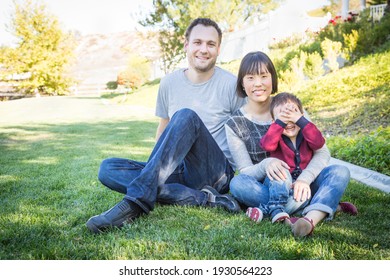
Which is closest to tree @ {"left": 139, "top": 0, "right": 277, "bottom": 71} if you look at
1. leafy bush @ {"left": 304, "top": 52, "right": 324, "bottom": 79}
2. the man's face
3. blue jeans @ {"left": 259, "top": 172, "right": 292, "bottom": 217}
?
leafy bush @ {"left": 304, "top": 52, "right": 324, "bottom": 79}

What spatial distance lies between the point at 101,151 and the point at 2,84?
1686mm

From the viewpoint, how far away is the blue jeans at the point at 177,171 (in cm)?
212

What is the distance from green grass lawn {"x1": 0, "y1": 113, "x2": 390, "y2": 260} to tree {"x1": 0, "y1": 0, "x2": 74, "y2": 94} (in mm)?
1068

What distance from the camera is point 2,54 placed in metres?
2.96

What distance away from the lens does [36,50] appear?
4.24 m

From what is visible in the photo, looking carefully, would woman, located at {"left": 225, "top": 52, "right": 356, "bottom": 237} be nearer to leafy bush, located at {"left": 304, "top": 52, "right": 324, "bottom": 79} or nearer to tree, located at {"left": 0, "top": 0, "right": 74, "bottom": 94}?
tree, located at {"left": 0, "top": 0, "right": 74, "bottom": 94}

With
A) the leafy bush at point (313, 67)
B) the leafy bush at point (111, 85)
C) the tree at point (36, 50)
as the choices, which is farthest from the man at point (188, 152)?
the leafy bush at point (111, 85)

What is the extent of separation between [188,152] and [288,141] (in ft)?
2.00

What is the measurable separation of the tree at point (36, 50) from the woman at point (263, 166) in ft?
6.17

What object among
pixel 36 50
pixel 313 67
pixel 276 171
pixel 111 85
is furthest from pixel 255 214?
pixel 111 85

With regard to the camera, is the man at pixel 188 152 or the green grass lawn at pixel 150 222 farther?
the man at pixel 188 152

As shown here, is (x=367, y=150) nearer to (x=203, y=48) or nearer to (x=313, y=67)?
(x=203, y=48)

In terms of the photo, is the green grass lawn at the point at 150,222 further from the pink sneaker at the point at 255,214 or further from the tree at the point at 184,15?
the tree at the point at 184,15

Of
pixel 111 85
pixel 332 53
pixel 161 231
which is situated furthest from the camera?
pixel 111 85
